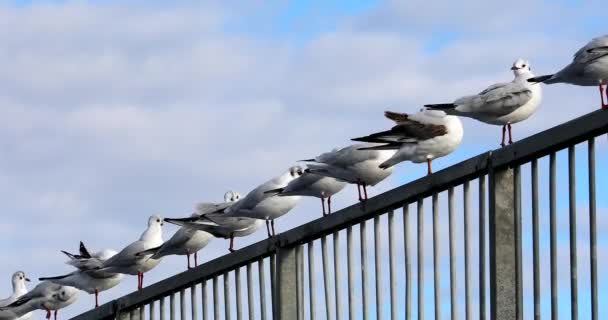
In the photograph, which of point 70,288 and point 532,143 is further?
point 70,288

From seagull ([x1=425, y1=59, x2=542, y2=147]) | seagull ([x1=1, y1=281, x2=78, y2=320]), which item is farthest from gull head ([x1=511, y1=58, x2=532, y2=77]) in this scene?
seagull ([x1=1, y1=281, x2=78, y2=320])

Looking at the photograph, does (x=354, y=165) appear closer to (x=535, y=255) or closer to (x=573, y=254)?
(x=535, y=255)

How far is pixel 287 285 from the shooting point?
11.4 meters

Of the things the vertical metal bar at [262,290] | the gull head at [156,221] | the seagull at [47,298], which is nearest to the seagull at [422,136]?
the vertical metal bar at [262,290]

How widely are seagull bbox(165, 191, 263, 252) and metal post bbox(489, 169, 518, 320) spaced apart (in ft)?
25.5

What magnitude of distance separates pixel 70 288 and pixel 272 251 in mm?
10852

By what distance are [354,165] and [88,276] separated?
6829 millimetres

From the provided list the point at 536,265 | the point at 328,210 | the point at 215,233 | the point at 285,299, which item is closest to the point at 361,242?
the point at 285,299

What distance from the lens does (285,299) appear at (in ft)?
37.4

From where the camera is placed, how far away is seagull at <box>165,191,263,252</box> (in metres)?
17.0

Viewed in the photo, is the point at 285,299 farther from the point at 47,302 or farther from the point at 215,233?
the point at 47,302

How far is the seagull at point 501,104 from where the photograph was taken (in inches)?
472

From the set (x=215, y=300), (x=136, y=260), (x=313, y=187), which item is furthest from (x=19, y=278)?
(x=215, y=300)

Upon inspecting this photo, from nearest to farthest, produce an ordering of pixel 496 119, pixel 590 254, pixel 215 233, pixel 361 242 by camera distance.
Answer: pixel 590 254 < pixel 361 242 < pixel 496 119 < pixel 215 233
